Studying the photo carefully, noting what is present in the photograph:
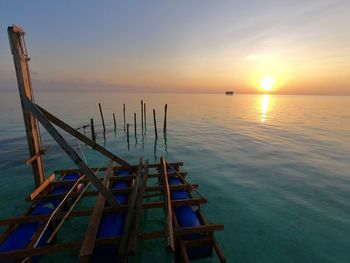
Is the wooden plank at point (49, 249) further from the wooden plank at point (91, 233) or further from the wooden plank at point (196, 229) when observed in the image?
the wooden plank at point (196, 229)

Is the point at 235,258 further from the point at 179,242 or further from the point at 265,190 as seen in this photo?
the point at 265,190

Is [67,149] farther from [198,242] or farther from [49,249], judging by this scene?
[198,242]

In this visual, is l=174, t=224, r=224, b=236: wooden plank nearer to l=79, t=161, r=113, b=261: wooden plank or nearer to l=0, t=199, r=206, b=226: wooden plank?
l=0, t=199, r=206, b=226: wooden plank

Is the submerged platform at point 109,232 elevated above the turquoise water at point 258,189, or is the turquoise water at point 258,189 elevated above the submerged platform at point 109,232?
the submerged platform at point 109,232

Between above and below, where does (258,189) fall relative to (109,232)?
below

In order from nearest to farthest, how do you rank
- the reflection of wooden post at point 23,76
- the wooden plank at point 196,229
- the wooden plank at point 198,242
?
1. the wooden plank at point 196,229
2. the wooden plank at point 198,242
3. the reflection of wooden post at point 23,76

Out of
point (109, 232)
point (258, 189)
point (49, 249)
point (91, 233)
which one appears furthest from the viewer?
point (258, 189)

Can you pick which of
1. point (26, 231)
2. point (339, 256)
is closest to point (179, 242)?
point (26, 231)

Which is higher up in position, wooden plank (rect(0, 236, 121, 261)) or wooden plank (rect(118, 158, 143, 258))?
wooden plank (rect(118, 158, 143, 258))

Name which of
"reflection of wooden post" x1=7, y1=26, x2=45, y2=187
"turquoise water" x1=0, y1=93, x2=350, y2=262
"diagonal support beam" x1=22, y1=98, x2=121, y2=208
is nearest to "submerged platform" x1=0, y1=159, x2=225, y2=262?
"diagonal support beam" x1=22, y1=98, x2=121, y2=208

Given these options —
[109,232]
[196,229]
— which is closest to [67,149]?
[109,232]

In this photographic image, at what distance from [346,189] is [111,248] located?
49.5 ft

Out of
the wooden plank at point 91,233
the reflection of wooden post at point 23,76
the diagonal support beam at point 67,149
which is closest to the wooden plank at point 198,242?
the wooden plank at point 91,233

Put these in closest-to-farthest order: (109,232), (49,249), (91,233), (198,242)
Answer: (49,249)
(91,233)
(109,232)
(198,242)
